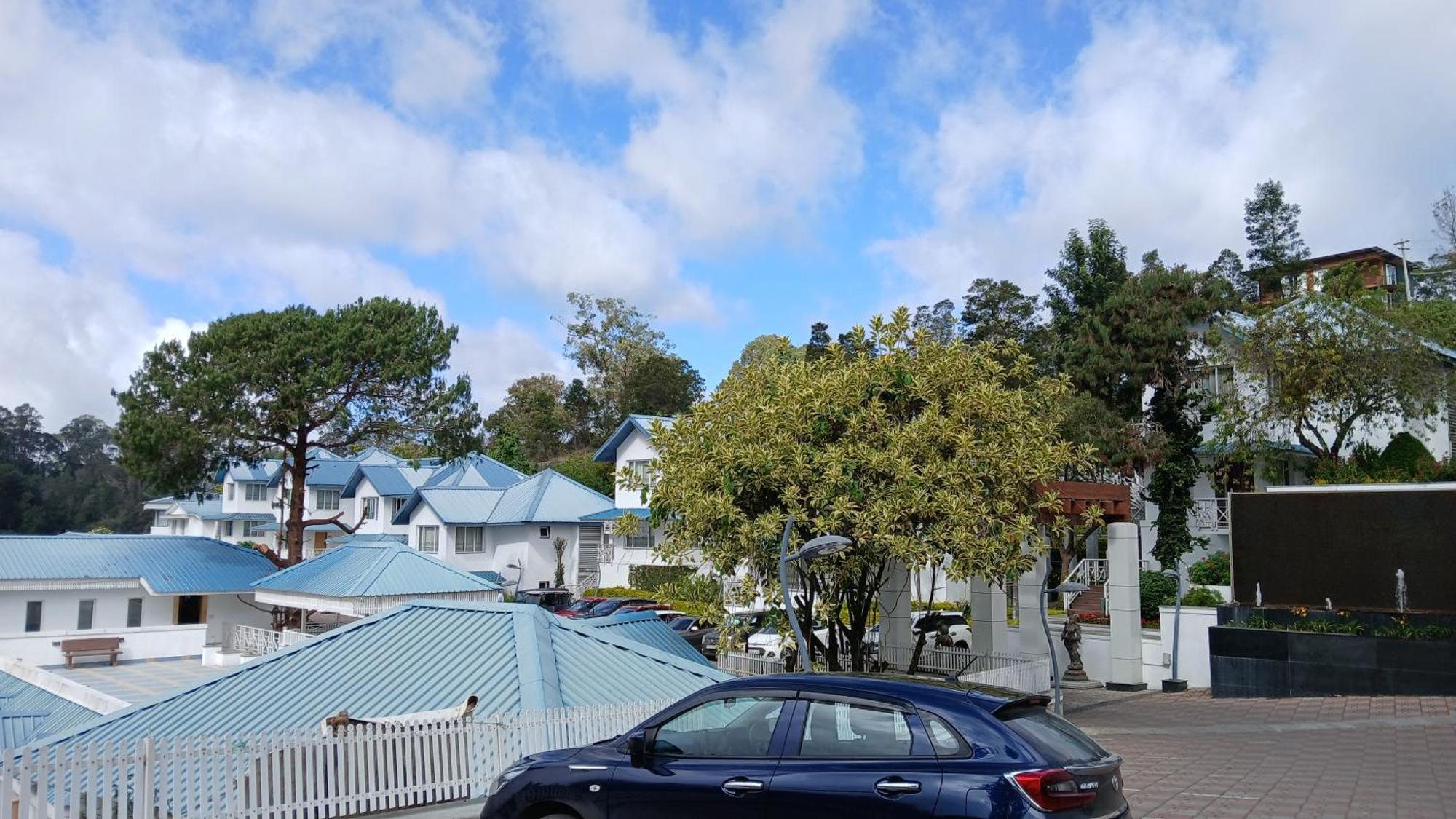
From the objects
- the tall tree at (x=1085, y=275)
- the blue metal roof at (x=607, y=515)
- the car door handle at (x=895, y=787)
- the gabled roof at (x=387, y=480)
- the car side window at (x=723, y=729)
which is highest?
the tall tree at (x=1085, y=275)

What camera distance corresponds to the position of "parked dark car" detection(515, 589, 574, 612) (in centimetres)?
4009

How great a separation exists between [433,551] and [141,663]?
63.9 feet

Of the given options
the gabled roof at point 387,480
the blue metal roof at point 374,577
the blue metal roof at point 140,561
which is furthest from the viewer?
the gabled roof at point 387,480

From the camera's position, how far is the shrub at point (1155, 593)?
86.5 feet

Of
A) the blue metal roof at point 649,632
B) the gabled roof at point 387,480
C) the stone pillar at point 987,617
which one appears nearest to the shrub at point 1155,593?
the stone pillar at point 987,617

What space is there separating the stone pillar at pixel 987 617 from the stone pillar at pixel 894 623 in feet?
4.58

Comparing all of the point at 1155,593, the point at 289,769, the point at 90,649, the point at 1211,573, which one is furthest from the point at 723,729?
the point at 90,649

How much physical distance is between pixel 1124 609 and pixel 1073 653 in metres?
1.40

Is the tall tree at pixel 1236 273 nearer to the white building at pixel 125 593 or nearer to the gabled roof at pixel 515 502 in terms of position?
the gabled roof at pixel 515 502

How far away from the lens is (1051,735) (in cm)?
560

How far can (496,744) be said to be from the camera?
10797 millimetres

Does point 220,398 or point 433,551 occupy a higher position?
point 220,398

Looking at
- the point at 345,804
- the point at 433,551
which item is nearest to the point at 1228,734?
the point at 345,804

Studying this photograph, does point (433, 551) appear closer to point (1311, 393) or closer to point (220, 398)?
point (220, 398)
